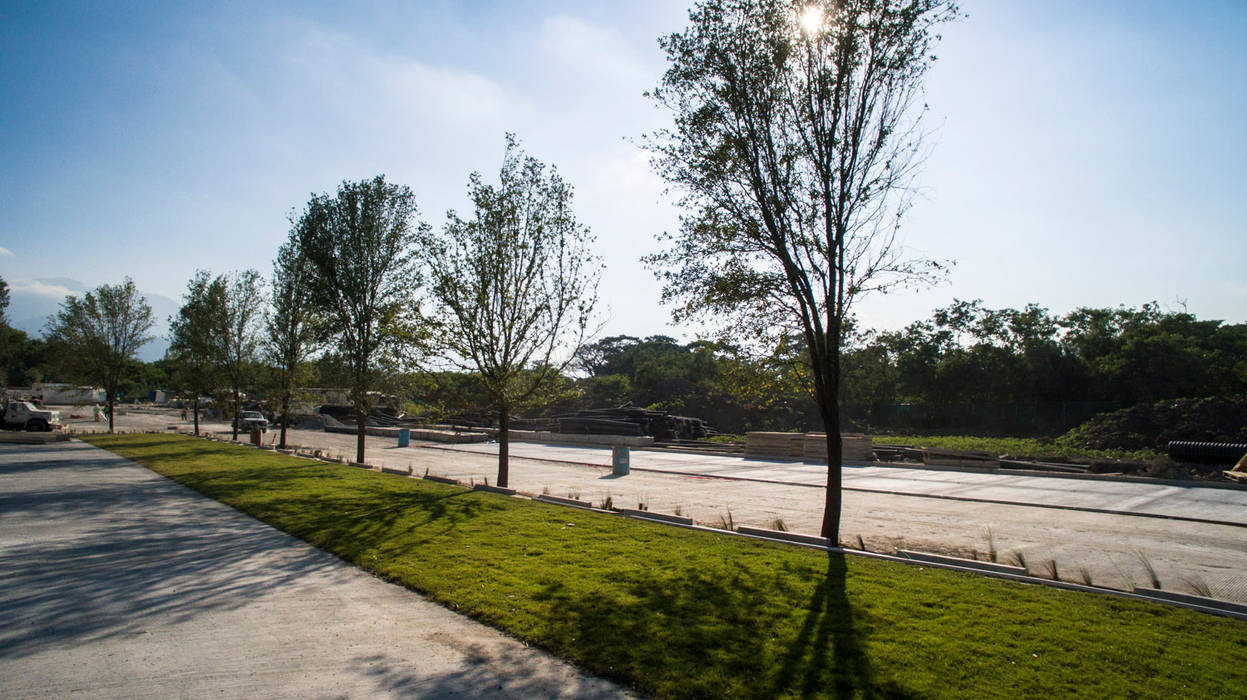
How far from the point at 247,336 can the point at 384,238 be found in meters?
14.5

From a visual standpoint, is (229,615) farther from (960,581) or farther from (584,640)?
(960,581)

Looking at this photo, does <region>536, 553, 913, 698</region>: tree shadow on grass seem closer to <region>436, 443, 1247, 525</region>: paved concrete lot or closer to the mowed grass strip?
the mowed grass strip

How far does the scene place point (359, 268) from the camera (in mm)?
22672

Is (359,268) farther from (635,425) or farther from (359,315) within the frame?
(635,425)

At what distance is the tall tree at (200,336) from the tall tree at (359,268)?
12199mm

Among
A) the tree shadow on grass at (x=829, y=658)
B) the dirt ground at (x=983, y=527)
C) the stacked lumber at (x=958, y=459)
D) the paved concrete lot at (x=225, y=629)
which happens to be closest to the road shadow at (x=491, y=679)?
the paved concrete lot at (x=225, y=629)

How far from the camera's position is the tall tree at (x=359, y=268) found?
22656 mm

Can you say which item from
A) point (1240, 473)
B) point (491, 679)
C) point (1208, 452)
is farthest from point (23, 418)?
point (1208, 452)

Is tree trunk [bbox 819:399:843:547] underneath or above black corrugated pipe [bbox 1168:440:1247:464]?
above

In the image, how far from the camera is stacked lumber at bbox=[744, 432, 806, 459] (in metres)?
31.2

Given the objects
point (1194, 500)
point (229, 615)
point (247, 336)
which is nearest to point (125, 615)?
point (229, 615)

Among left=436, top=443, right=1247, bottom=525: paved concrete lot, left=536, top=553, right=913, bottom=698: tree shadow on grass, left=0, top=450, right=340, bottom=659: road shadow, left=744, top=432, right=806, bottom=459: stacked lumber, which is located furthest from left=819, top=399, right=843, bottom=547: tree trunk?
Answer: left=744, top=432, right=806, bottom=459: stacked lumber

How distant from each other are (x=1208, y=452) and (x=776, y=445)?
649 inches

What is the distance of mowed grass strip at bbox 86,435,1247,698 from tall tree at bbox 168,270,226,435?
25956 millimetres
